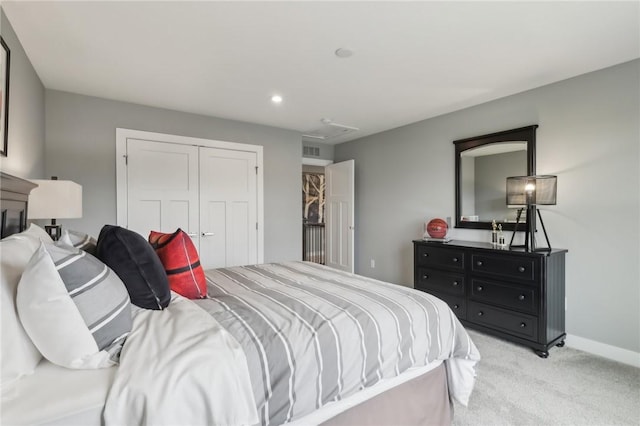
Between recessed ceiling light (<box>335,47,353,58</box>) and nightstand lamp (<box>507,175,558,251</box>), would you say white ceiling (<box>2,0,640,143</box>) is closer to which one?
recessed ceiling light (<box>335,47,353,58</box>)

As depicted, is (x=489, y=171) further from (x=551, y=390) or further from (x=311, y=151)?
(x=311, y=151)

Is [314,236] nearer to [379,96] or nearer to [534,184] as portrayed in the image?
[379,96]

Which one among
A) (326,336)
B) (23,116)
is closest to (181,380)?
(326,336)

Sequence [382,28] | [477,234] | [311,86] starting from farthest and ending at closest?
[477,234] < [311,86] < [382,28]

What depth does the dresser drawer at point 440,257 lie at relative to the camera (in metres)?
3.25

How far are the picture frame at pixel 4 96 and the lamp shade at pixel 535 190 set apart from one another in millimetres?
3869

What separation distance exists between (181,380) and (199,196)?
3.31 metres

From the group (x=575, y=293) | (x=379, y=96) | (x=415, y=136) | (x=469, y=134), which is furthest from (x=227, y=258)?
(x=575, y=293)

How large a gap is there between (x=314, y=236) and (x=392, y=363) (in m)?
5.84

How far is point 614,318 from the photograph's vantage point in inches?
104

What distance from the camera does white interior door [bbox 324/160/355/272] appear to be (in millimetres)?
5109

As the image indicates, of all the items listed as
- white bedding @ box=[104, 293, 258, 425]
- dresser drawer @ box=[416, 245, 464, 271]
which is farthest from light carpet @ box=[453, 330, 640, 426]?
white bedding @ box=[104, 293, 258, 425]

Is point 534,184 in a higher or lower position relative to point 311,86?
lower

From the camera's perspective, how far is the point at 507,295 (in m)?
2.86
